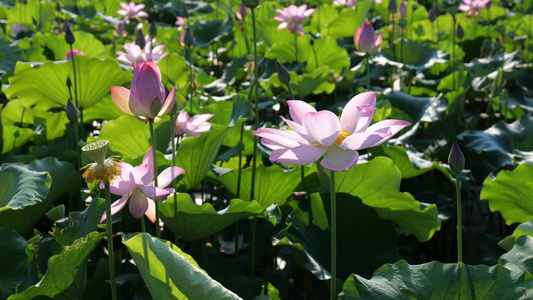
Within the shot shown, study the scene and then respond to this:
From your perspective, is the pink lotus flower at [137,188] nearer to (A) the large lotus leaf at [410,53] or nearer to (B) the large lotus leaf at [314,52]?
(B) the large lotus leaf at [314,52]

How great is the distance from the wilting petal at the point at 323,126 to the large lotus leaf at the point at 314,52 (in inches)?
67.9

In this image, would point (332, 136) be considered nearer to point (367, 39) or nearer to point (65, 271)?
point (65, 271)

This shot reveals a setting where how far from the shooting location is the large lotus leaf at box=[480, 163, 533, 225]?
4.35 ft

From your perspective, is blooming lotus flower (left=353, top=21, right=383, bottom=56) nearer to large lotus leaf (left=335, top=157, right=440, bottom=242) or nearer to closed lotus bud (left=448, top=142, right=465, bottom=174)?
large lotus leaf (left=335, top=157, right=440, bottom=242)

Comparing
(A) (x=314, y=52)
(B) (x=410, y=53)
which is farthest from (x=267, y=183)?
(B) (x=410, y=53)

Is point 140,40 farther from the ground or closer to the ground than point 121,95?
closer to the ground

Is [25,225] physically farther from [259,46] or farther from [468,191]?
[259,46]

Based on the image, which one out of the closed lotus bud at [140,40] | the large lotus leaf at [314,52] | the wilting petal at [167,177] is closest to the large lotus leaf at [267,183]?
the wilting petal at [167,177]

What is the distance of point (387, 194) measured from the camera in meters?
1.36

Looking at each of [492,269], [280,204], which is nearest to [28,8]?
[280,204]

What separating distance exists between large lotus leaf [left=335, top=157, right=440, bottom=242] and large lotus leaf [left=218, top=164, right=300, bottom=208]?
5.5 inches

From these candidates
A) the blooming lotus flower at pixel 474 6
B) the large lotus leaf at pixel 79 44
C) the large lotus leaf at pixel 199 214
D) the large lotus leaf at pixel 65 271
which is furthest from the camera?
the blooming lotus flower at pixel 474 6

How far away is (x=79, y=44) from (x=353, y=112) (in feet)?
6.83

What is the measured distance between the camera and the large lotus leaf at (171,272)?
867 millimetres
